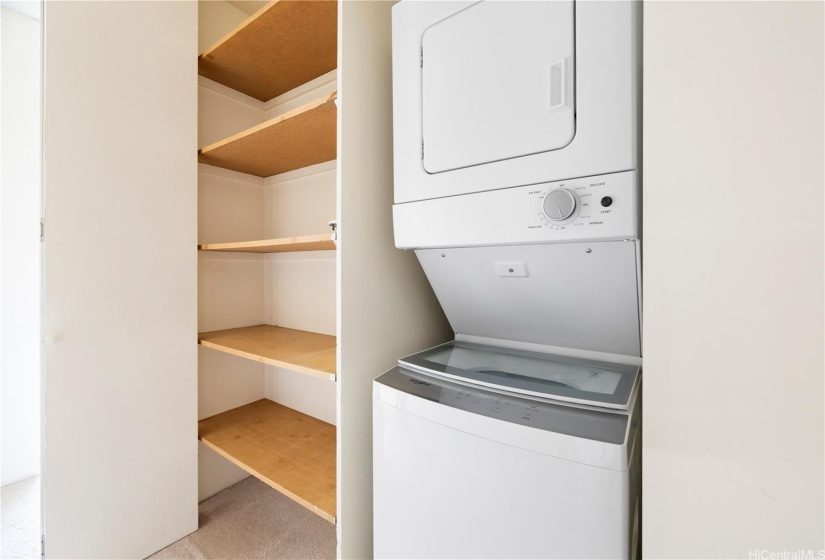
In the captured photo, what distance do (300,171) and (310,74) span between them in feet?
1.61

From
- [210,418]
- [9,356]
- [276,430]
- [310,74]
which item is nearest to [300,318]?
[276,430]

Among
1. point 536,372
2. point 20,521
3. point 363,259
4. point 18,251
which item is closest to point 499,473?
point 536,372

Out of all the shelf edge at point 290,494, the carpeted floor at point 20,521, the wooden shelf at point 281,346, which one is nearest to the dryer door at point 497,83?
the wooden shelf at point 281,346

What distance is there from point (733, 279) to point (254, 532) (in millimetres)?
2045

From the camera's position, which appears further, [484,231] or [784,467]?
[484,231]

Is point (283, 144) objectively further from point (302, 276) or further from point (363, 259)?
point (363, 259)

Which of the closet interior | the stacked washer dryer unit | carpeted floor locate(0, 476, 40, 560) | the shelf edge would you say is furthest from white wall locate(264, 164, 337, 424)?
carpeted floor locate(0, 476, 40, 560)

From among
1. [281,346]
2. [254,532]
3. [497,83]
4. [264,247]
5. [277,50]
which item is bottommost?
[254,532]

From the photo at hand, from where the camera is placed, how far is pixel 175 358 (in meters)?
1.62

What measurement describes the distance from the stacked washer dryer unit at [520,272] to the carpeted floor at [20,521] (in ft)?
5.61

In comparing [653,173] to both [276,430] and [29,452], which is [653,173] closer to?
[276,430]

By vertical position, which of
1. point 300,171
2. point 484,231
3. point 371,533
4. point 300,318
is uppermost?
point 300,171

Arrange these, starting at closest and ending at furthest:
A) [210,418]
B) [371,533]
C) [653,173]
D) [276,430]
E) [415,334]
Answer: [653,173] → [371,533] → [415,334] → [276,430] → [210,418]

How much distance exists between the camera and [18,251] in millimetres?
1929
